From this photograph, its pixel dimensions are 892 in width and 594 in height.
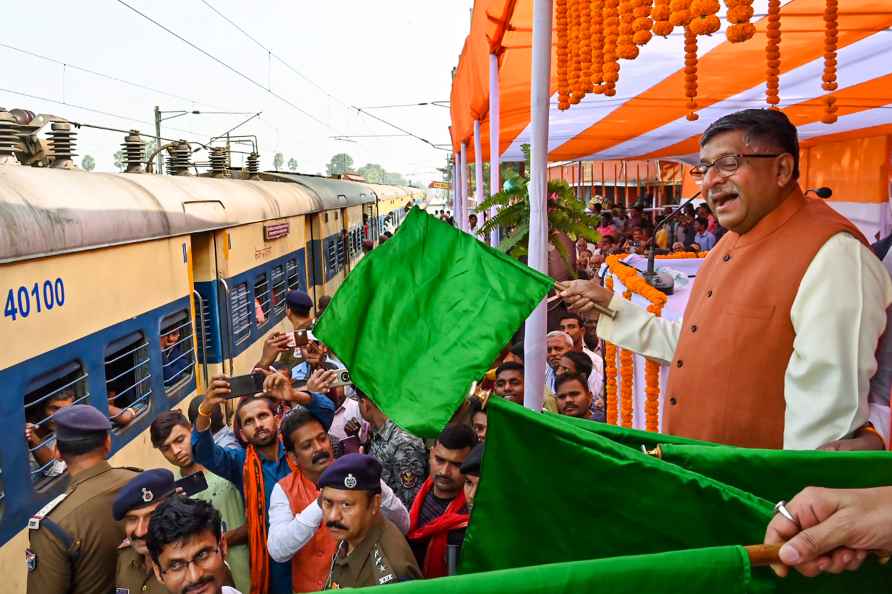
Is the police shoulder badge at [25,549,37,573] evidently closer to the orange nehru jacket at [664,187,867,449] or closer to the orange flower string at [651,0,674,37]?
the orange nehru jacket at [664,187,867,449]

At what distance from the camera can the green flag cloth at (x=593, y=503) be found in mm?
1309

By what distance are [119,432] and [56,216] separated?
4.67ft

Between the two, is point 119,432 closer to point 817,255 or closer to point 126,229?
point 126,229

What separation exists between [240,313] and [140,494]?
16.4ft

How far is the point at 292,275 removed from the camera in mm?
10508

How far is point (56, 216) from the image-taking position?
4.04 meters

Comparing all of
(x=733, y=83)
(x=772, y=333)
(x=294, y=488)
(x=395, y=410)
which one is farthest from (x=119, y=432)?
(x=733, y=83)

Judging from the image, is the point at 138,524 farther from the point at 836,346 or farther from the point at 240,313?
the point at 240,313

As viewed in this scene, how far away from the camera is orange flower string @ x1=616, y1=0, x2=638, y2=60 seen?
110 inches

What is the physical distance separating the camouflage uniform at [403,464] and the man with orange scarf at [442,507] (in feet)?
1.27

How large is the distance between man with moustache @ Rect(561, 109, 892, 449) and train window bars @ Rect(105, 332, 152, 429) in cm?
345

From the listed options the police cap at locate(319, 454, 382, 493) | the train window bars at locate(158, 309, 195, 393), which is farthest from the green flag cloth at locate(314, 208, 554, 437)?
the train window bars at locate(158, 309, 195, 393)

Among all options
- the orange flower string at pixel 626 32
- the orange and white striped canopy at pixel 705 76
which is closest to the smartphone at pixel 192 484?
the orange flower string at pixel 626 32

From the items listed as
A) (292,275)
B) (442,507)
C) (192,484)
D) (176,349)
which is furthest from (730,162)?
(292,275)
